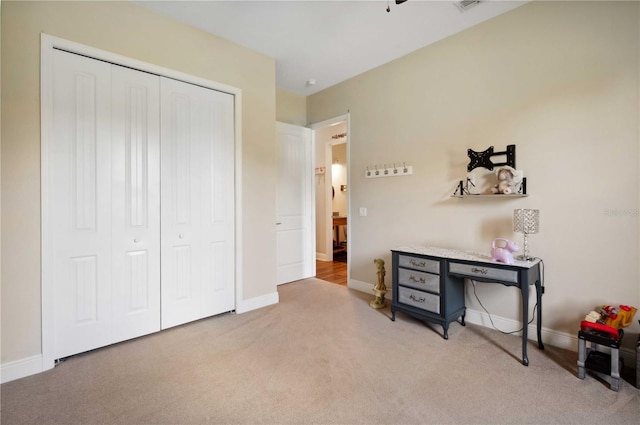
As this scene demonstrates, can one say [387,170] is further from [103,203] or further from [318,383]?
[103,203]

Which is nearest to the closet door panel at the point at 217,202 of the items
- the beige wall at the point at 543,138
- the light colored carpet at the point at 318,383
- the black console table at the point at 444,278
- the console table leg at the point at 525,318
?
the light colored carpet at the point at 318,383

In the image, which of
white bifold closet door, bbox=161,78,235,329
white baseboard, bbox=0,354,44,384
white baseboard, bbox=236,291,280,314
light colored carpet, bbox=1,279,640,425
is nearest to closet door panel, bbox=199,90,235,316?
white bifold closet door, bbox=161,78,235,329

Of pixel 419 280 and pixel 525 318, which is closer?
pixel 525 318

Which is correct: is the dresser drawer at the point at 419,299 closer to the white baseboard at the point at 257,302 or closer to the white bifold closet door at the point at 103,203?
the white baseboard at the point at 257,302

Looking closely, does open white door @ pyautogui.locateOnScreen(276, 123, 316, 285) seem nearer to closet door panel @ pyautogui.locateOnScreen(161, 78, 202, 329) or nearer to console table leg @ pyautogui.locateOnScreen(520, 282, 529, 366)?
closet door panel @ pyautogui.locateOnScreen(161, 78, 202, 329)

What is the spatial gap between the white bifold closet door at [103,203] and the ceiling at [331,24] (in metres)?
0.81

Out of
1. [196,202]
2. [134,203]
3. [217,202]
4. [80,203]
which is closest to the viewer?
[80,203]

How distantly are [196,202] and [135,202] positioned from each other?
50 cm

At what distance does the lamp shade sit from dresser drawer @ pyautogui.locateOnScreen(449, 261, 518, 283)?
0.35 meters

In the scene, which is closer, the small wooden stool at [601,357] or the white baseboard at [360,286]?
the small wooden stool at [601,357]

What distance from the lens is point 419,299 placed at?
8.89 feet

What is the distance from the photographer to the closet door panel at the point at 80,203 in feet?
6.95

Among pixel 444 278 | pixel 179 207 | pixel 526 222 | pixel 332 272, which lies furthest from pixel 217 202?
pixel 526 222

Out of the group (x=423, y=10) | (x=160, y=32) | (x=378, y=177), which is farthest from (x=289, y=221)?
(x=423, y=10)
